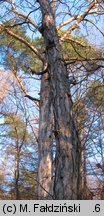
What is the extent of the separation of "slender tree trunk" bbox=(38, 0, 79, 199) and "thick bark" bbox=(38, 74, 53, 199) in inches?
106

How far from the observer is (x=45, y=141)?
6.45 metres

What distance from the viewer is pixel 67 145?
3.19m

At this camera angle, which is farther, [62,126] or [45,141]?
[45,141]

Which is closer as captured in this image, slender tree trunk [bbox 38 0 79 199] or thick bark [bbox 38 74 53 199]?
slender tree trunk [bbox 38 0 79 199]

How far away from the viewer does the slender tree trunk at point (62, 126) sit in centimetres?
308

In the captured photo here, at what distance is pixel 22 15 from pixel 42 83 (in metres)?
1.55

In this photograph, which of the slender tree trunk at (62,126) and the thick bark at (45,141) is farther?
the thick bark at (45,141)

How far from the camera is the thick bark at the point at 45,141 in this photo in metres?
6.20

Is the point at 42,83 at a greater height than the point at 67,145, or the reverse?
the point at 42,83

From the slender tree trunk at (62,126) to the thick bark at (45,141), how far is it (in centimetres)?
270

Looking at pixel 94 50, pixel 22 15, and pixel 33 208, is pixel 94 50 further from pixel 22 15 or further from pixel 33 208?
pixel 33 208

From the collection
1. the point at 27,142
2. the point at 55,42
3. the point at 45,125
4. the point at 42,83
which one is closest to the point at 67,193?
the point at 55,42

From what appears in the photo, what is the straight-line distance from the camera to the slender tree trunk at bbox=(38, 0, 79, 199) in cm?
308

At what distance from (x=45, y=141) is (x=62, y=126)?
3.19 m
